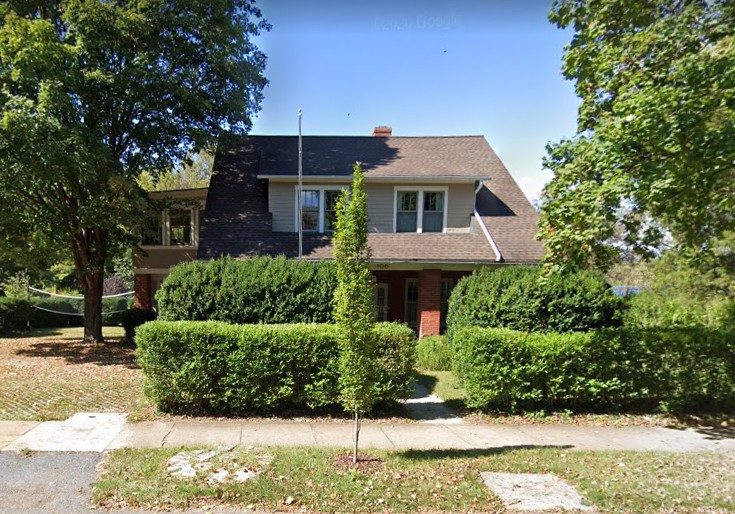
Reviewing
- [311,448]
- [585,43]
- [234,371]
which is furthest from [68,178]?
[585,43]

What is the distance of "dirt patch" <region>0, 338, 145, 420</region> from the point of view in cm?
710

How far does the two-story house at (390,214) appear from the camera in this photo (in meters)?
13.5

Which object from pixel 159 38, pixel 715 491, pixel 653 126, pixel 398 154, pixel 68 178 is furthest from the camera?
pixel 398 154

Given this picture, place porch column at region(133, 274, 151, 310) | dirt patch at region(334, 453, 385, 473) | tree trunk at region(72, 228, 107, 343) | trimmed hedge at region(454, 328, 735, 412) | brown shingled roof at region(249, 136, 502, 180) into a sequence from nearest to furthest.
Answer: dirt patch at region(334, 453, 385, 473) → trimmed hedge at region(454, 328, 735, 412) → tree trunk at region(72, 228, 107, 343) → brown shingled roof at region(249, 136, 502, 180) → porch column at region(133, 274, 151, 310)

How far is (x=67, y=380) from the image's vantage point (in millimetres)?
9109

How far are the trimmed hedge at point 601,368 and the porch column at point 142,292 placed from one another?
1419 cm

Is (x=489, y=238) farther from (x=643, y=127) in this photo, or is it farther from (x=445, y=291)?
(x=643, y=127)

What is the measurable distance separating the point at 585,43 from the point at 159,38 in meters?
11.1

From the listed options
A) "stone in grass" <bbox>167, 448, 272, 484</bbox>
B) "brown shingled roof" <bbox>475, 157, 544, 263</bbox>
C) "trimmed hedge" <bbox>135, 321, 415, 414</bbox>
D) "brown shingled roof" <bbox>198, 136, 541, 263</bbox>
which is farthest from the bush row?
"stone in grass" <bbox>167, 448, 272, 484</bbox>

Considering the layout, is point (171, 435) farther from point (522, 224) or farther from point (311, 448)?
point (522, 224)

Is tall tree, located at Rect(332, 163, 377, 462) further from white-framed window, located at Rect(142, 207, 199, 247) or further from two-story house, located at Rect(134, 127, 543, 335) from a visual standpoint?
white-framed window, located at Rect(142, 207, 199, 247)

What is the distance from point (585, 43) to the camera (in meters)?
6.79

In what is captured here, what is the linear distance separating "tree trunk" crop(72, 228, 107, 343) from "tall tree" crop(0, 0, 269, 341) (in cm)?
3

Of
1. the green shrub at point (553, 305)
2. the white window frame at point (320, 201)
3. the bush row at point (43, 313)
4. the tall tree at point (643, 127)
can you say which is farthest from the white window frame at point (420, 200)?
the bush row at point (43, 313)
